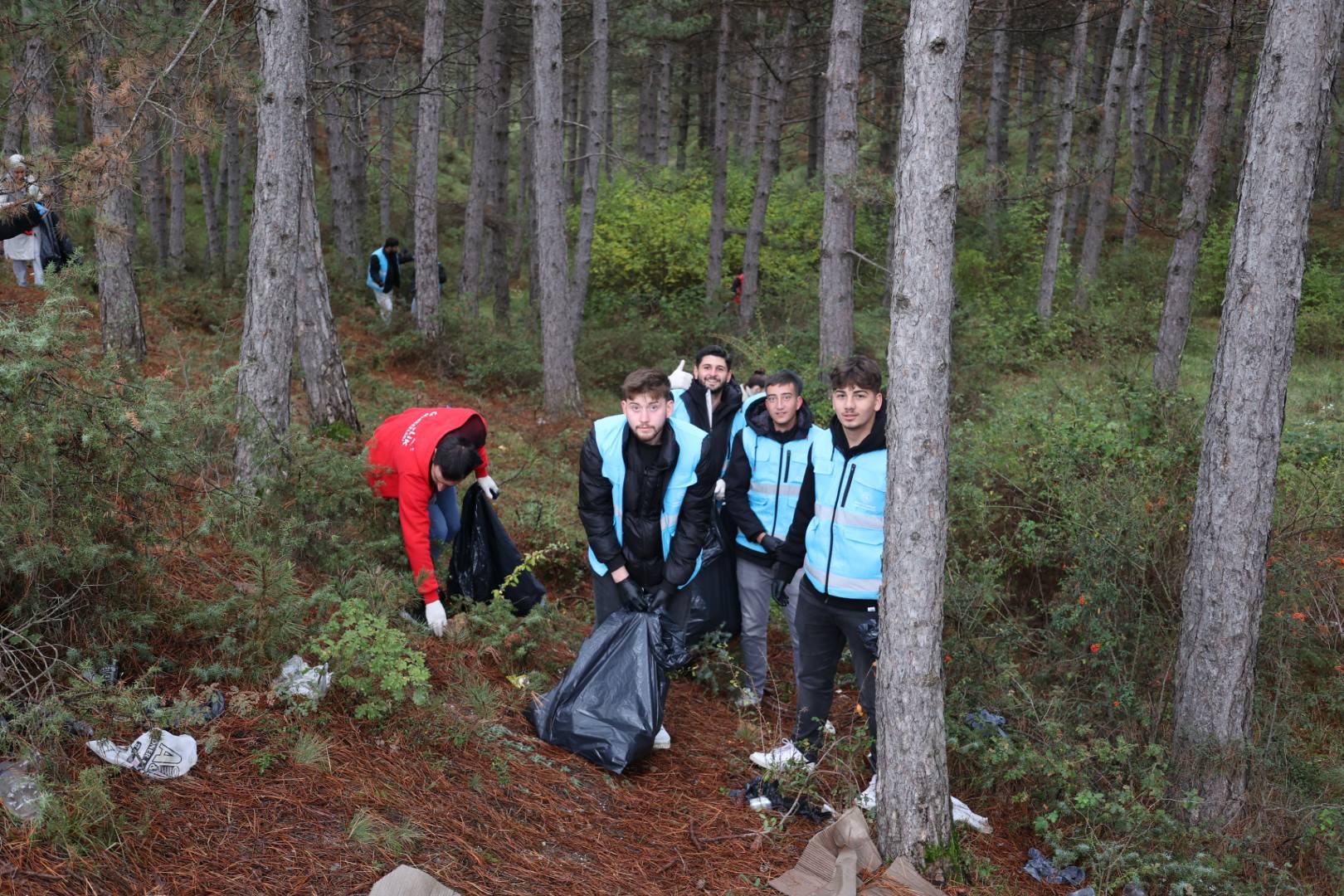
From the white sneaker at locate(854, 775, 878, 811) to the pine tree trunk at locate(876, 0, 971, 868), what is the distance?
22 cm

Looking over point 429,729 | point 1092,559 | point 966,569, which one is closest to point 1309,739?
point 1092,559

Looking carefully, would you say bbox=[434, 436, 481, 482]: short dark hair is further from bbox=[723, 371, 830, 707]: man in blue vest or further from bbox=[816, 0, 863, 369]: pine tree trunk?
bbox=[816, 0, 863, 369]: pine tree trunk

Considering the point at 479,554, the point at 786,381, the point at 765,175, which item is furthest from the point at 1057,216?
the point at 479,554

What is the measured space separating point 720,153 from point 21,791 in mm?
16673

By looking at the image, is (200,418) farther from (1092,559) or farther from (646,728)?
(1092,559)

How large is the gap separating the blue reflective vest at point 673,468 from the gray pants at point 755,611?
0.87 m

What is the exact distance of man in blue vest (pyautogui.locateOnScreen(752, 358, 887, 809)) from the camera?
4.57m

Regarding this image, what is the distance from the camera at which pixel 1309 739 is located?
575 cm

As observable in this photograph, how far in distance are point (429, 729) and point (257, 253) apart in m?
3.41

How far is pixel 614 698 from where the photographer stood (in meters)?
4.70

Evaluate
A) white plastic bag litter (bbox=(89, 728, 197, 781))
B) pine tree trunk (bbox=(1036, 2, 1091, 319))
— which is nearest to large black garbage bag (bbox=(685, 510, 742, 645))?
white plastic bag litter (bbox=(89, 728, 197, 781))

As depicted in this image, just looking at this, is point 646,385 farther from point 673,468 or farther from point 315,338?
point 315,338

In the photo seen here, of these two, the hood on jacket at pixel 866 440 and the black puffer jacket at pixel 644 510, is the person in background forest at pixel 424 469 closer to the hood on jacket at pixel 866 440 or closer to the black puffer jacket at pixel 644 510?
the black puffer jacket at pixel 644 510

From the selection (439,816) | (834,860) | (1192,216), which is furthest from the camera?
(1192,216)
